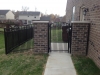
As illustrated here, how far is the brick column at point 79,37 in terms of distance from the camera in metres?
4.92

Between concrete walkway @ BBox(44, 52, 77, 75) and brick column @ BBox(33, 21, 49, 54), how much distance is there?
67cm

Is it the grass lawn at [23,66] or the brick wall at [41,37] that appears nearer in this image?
the grass lawn at [23,66]

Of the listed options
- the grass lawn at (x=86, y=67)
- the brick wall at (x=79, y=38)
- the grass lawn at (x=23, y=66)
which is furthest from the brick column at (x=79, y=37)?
the grass lawn at (x=23, y=66)

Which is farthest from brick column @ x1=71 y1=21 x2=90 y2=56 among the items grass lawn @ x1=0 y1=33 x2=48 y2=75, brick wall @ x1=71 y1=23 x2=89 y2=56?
grass lawn @ x1=0 y1=33 x2=48 y2=75

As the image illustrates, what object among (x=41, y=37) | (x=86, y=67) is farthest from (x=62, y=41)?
(x=86, y=67)

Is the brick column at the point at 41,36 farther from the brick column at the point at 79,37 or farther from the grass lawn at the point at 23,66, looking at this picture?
the brick column at the point at 79,37

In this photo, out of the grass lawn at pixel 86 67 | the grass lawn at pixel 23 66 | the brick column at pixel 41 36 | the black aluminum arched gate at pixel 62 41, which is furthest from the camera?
the black aluminum arched gate at pixel 62 41

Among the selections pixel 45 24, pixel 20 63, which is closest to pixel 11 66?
pixel 20 63

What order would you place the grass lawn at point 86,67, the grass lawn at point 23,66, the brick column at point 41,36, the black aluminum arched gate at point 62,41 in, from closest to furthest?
1. the grass lawn at point 86,67
2. the grass lawn at point 23,66
3. the brick column at point 41,36
4. the black aluminum arched gate at point 62,41

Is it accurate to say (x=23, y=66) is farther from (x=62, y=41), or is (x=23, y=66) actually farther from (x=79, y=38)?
(x=62, y=41)

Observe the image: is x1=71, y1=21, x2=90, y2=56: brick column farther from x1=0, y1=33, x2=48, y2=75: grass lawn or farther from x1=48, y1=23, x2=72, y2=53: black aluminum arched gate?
x1=0, y1=33, x2=48, y2=75: grass lawn

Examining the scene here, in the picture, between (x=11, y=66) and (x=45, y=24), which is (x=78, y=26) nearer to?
(x=45, y=24)

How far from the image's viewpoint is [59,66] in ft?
13.3

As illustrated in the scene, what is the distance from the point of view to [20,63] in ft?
14.2
